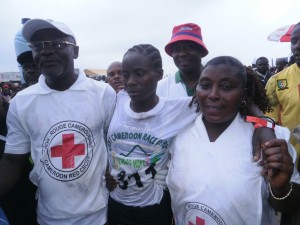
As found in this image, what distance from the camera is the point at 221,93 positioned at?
1.58 metres

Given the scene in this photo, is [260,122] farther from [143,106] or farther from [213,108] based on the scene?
[143,106]

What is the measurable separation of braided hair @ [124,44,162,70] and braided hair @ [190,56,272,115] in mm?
411

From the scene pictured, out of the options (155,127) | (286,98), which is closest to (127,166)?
(155,127)

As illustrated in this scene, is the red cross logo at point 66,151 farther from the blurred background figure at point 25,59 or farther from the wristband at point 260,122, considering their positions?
the wristband at point 260,122

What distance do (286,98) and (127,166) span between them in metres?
1.72

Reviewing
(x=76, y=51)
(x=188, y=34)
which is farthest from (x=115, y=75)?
(x=76, y=51)

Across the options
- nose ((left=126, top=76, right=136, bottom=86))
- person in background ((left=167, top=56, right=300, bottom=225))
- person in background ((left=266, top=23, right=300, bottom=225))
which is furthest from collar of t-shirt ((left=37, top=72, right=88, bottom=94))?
person in background ((left=266, top=23, right=300, bottom=225))

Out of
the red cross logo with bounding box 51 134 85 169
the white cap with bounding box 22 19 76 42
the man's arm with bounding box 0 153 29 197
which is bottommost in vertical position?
the man's arm with bounding box 0 153 29 197

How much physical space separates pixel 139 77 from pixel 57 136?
0.63 m

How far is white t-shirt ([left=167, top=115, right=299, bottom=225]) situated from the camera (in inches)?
57.2

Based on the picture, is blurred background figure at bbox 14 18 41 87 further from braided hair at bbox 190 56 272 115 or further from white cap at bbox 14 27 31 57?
braided hair at bbox 190 56 272 115

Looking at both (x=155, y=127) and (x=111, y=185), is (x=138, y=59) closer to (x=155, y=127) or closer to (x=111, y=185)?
(x=155, y=127)

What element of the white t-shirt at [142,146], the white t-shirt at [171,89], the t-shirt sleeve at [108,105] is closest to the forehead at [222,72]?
the white t-shirt at [142,146]

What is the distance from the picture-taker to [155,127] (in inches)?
74.2
